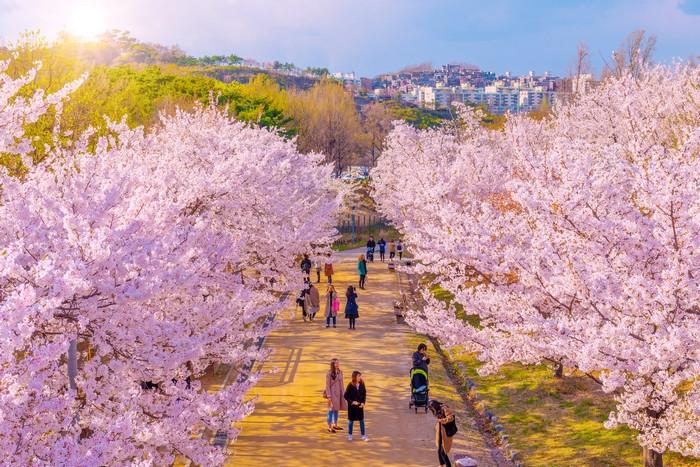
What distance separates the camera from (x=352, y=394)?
47.4 feet

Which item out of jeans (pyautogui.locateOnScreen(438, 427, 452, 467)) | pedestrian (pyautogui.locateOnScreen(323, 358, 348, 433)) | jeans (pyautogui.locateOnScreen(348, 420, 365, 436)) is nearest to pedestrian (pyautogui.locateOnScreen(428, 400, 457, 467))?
jeans (pyautogui.locateOnScreen(438, 427, 452, 467))

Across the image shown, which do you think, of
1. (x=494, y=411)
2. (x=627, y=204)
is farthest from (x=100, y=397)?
(x=494, y=411)

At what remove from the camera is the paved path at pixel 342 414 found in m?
13.8

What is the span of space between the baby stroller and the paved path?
30 centimetres

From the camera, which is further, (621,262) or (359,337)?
(359,337)

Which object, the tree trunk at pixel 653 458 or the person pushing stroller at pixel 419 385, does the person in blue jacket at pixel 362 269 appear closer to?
the person pushing stroller at pixel 419 385

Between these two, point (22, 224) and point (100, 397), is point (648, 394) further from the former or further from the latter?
point (22, 224)

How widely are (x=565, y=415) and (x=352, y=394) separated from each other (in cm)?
557

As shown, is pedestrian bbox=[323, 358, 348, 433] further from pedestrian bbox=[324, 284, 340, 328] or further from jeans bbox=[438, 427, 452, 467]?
pedestrian bbox=[324, 284, 340, 328]

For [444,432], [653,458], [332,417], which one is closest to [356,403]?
[332,417]

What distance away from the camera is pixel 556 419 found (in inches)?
642

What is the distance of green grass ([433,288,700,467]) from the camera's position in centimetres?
1388

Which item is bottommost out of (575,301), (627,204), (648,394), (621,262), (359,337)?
(359,337)

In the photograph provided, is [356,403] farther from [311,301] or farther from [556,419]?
[311,301]
